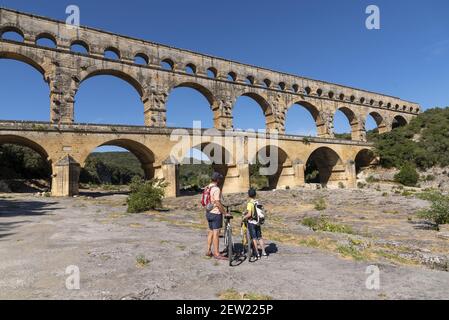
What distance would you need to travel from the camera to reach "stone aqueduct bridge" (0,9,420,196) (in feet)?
82.2

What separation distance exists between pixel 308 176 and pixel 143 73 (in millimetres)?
26740

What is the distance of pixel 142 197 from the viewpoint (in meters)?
16.8

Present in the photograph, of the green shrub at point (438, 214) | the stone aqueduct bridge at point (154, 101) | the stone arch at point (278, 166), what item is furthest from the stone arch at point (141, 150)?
the green shrub at point (438, 214)

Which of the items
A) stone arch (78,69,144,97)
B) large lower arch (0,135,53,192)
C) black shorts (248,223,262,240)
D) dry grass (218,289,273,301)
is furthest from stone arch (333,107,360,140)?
dry grass (218,289,273,301)

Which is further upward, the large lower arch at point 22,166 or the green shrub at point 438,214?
the large lower arch at point 22,166

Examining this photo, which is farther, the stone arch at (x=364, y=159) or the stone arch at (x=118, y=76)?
the stone arch at (x=364, y=159)

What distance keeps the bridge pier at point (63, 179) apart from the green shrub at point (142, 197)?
861cm

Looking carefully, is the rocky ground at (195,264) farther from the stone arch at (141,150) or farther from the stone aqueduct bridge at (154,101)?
the stone arch at (141,150)

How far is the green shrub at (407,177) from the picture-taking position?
39406mm

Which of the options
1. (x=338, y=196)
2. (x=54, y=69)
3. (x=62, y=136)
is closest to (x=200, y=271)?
(x=338, y=196)

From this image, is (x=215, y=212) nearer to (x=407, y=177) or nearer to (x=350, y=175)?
(x=350, y=175)

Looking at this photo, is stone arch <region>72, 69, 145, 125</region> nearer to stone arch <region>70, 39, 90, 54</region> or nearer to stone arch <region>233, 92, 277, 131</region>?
stone arch <region>70, 39, 90, 54</region>
